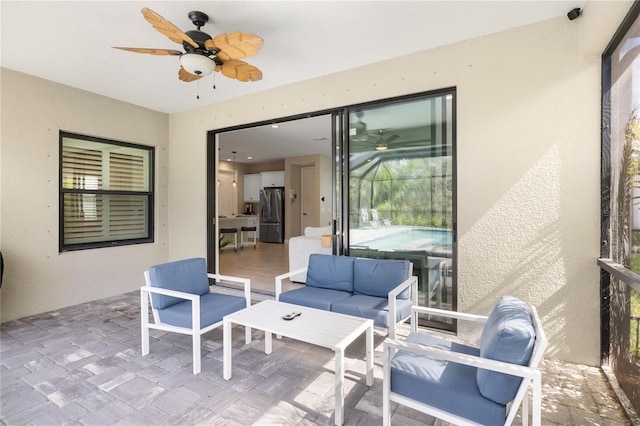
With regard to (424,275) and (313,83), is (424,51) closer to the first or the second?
(313,83)

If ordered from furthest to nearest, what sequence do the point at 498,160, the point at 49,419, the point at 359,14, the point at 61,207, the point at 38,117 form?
the point at 61,207, the point at 38,117, the point at 498,160, the point at 359,14, the point at 49,419

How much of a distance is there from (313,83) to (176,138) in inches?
105

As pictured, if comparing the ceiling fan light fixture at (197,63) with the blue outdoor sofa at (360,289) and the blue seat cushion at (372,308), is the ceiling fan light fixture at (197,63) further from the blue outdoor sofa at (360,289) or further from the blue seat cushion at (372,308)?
the blue seat cushion at (372,308)

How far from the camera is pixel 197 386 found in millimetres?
2201

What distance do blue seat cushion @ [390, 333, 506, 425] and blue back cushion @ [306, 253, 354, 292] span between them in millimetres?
1364

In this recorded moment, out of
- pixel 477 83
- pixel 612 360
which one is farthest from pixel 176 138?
pixel 612 360

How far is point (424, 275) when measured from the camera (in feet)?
10.7

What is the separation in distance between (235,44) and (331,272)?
2194 mm

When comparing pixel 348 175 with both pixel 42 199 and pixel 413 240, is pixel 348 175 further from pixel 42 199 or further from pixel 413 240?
pixel 42 199

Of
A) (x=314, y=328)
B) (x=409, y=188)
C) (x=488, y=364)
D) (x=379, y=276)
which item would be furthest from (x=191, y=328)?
(x=409, y=188)

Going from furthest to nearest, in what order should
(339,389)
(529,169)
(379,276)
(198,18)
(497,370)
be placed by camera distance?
(379,276)
(529,169)
(198,18)
(339,389)
(497,370)

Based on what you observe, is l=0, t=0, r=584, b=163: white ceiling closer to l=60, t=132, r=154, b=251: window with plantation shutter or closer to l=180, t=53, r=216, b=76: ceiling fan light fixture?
l=180, t=53, r=216, b=76: ceiling fan light fixture

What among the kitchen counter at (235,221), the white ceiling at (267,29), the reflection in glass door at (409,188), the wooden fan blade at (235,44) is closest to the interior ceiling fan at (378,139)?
the reflection in glass door at (409,188)

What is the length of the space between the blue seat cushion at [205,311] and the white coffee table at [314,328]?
1.02ft
